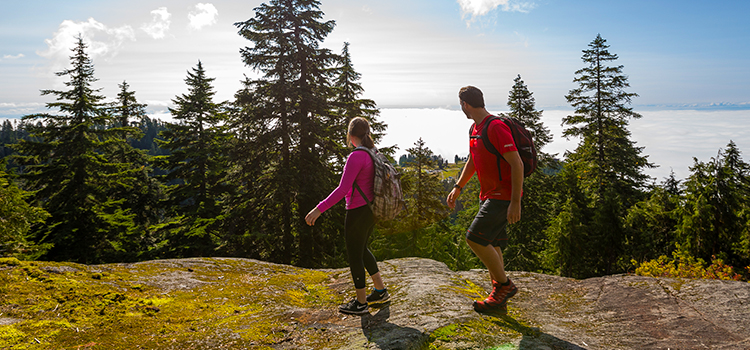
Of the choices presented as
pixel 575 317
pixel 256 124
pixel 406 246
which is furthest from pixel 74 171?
pixel 575 317

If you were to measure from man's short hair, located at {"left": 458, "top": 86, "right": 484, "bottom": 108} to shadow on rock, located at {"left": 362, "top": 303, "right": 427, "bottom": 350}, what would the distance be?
2.33 meters

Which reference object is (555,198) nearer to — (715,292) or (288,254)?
(288,254)

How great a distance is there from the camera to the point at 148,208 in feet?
98.2

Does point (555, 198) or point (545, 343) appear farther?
point (555, 198)

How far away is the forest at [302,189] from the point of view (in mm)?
16531

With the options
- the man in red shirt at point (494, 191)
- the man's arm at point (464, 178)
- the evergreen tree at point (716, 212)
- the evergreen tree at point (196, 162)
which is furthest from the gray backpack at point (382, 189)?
the evergreen tree at point (716, 212)

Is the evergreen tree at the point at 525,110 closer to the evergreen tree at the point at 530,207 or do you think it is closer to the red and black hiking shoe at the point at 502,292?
the evergreen tree at the point at 530,207

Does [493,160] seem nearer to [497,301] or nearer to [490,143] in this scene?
[490,143]

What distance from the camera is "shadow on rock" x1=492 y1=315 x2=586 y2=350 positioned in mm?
3207

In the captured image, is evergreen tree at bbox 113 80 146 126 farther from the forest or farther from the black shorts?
the black shorts

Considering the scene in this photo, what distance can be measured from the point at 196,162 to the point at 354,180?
22.7 metres

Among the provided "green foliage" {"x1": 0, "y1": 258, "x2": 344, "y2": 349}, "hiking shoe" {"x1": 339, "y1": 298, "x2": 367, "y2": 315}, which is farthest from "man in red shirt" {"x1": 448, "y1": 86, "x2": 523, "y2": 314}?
"green foliage" {"x1": 0, "y1": 258, "x2": 344, "y2": 349}

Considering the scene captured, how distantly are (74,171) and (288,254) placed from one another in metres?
15.0

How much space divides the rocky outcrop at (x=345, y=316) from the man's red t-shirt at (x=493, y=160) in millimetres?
1299
